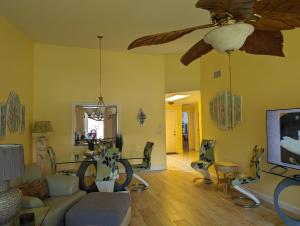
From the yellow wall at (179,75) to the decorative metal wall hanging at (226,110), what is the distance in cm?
127

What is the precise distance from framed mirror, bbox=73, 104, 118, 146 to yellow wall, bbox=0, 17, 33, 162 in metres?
1.13

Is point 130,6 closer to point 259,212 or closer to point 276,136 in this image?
point 276,136

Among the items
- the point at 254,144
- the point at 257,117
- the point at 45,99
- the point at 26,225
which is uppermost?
the point at 45,99

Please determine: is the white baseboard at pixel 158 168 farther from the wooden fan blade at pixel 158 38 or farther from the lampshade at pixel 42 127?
the wooden fan blade at pixel 158 38

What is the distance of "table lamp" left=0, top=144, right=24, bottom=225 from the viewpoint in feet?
6.00

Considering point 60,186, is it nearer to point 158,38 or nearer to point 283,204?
point 158,38

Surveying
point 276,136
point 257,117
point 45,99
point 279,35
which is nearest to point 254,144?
point 257,117

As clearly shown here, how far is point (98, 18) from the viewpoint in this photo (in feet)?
14.6

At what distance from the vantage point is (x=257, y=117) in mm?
4465

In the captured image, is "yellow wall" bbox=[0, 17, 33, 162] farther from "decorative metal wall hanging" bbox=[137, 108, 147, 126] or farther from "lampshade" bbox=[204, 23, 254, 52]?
"lampshade" bbox=[204, 23, 254, 52]

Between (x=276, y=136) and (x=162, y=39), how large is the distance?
2.54 m

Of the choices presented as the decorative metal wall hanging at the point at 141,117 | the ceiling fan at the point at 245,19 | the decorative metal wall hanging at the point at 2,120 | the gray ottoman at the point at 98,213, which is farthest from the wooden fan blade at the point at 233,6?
the decorative metal wall hanging at the point at 141,117

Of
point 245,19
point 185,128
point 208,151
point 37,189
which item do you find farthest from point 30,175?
point 185,128

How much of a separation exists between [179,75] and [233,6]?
5657 mm
